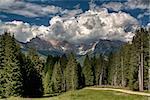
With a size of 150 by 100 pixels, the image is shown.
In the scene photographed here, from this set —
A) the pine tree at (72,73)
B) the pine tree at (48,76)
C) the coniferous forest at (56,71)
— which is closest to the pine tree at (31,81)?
the coniferous forest at (56,71)

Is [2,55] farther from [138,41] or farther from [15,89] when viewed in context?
[138,41]

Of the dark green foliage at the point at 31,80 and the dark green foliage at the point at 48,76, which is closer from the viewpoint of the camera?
the dark green foliage at the point at 31,80

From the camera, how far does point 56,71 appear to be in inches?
6270

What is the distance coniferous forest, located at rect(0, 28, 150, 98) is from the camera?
257 feet

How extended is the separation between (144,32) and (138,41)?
348 centimetres

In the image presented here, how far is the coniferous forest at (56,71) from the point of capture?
78.4m

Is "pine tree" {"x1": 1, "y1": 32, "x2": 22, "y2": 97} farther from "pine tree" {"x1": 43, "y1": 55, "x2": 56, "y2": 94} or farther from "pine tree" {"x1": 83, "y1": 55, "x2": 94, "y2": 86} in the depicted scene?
"pine tree" {"x1": 83, "y1": 55, "x2": 94, "y2": 86}

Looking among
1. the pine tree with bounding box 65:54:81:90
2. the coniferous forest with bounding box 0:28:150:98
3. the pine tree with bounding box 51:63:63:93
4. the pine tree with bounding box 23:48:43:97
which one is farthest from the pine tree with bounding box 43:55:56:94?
the pine tree with bounding box 23:48:43:97

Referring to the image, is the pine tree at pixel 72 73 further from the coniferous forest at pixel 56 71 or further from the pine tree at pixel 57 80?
the pine tree at pixel 57 80

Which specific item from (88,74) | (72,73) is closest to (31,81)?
(72,73)

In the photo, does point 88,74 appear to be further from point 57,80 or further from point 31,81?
point 31,81

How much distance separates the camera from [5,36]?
3258 inches

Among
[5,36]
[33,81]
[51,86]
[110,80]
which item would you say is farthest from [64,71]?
[5,36]

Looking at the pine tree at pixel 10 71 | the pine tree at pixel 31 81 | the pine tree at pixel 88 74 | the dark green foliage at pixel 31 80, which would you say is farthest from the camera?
the pine tree at pixel 88 74
